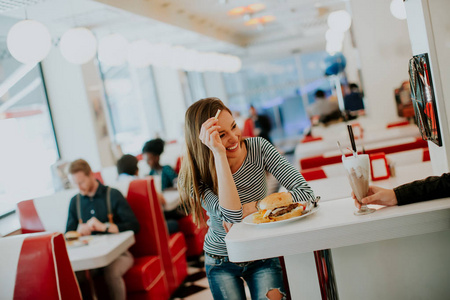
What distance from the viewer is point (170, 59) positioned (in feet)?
24.0

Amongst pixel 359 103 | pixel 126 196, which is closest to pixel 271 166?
pixel 126 196

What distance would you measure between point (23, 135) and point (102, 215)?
2557mm

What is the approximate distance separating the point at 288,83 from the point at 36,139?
14376mm

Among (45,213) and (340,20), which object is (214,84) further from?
(45,213)

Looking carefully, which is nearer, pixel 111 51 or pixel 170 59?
pixel 111 51

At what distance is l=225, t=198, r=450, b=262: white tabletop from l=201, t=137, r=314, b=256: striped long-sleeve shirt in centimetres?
31

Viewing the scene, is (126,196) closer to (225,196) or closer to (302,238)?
(225,196)

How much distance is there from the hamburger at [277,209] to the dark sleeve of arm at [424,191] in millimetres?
354

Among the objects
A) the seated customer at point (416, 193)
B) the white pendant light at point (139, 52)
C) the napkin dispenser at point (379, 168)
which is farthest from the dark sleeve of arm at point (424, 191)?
the white pendant light at point (139, 52)

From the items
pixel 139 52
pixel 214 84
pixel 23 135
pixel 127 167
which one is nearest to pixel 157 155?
pixel 127 167

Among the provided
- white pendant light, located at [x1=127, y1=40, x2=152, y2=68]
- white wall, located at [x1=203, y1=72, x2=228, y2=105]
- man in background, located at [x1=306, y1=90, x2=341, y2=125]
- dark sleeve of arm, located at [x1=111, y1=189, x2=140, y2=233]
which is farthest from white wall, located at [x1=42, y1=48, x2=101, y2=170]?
white wall, located at [x1=203, y1=72, x2=228, y2=105]

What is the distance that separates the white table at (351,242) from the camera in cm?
160

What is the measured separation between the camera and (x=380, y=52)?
668 cm

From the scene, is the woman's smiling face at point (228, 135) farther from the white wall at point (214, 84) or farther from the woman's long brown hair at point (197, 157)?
the white wall at point (214, 84)
